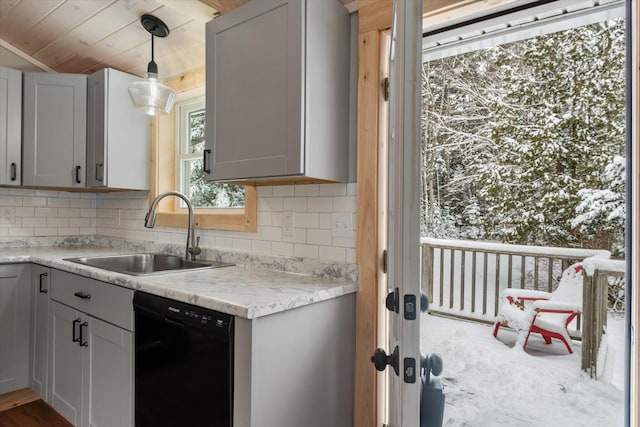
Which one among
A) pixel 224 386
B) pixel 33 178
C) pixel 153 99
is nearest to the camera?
pixel 224 386

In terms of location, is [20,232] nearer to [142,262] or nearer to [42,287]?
[42,287]

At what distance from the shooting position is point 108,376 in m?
1.80

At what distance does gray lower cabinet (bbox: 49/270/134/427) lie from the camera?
1714mm

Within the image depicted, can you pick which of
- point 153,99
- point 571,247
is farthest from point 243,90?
point 571,247

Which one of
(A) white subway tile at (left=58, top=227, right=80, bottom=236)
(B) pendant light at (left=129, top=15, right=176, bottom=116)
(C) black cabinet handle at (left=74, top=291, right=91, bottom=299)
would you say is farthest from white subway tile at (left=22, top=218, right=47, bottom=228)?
(B) pendant light at (left=129, top=15, right=176, bottom=116)

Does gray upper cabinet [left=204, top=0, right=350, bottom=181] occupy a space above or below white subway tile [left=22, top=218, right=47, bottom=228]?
above

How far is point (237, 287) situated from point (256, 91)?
0.85 m

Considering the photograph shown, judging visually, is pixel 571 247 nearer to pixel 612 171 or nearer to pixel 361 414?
pixel 612 171

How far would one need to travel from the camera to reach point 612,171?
205 cm

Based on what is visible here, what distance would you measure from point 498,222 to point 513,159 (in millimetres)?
425

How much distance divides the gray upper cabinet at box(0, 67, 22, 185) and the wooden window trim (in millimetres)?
909

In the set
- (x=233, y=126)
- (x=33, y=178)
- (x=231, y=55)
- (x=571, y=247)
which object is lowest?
(x=571, y=247)

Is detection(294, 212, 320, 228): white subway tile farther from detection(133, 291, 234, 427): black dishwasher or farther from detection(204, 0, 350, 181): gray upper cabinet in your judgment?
detection(133, 291, 234, 427): black dishwasher

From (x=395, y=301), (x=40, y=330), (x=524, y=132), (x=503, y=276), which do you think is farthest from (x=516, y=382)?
(x=40, y=330)
